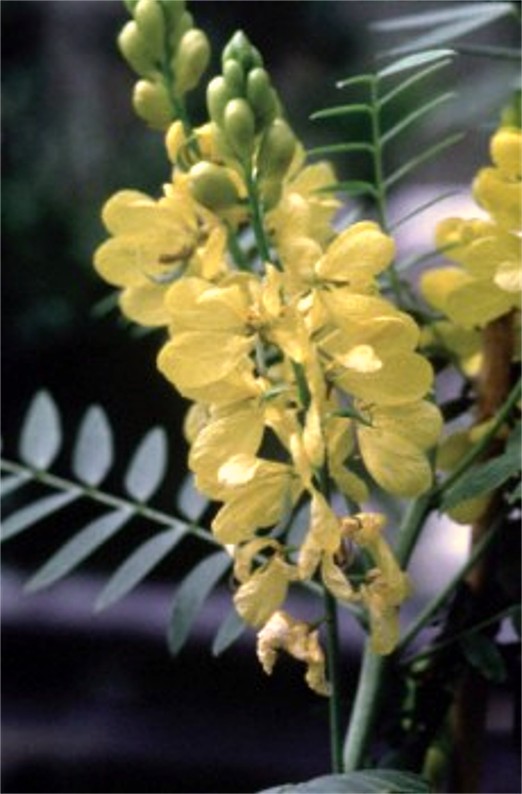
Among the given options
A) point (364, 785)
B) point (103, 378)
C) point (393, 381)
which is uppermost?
point (103, 378)

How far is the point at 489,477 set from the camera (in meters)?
0.44

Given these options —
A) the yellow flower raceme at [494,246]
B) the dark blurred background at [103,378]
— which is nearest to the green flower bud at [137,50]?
the yellow flower raceme at [494,246]

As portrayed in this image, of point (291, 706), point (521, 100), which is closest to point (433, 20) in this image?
point (521, 100)

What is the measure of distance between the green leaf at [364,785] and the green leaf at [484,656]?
102 millimetres

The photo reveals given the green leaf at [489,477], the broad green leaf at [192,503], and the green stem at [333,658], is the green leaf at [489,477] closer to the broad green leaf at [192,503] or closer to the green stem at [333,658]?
the green stem at [333,658]

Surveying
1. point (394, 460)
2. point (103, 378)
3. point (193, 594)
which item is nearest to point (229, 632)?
point (193, 594)

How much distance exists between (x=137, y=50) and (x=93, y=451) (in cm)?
23

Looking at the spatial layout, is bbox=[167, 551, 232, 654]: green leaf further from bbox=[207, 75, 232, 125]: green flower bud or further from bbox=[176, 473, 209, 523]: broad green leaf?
bbox=[207, 75, 232, 125]: green flower bud

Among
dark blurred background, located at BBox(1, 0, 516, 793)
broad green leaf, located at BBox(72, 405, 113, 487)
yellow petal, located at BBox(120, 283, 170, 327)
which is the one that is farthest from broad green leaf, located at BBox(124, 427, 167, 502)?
dark blurred background, located at BBox(1, 0, 516, 793)

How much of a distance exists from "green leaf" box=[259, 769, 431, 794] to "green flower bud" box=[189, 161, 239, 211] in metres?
0.15

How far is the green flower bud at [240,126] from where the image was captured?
0.43 meters

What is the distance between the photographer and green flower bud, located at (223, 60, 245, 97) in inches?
17.3

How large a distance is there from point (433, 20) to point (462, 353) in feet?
0.38

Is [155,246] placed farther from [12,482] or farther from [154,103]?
[12,482]
